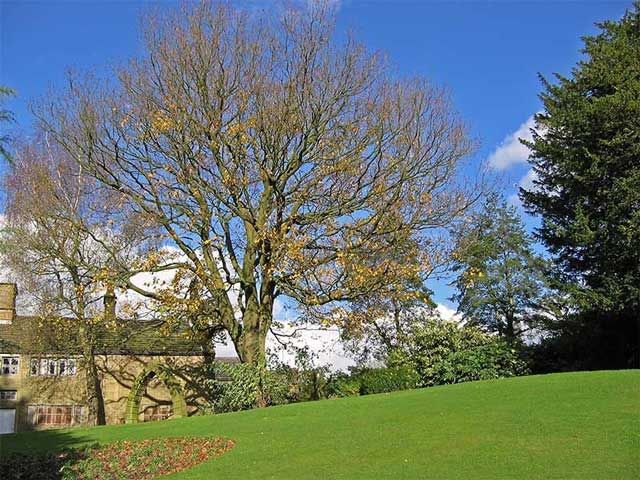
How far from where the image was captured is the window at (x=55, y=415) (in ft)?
113

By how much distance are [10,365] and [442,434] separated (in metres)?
30.0

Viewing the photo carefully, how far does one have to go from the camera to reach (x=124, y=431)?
59.1 ft

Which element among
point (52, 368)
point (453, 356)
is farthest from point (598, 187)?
point (52, 368)

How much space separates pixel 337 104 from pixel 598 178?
13844 mm

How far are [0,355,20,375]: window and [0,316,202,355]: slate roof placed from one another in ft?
1.64

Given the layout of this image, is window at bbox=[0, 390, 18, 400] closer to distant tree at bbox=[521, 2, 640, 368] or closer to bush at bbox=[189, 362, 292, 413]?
bush at bbox=[189, 362, 292, 413]

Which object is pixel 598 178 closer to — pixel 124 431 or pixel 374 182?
pixel 374 182

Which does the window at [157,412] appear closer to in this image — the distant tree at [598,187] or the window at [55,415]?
the window at [55,415]

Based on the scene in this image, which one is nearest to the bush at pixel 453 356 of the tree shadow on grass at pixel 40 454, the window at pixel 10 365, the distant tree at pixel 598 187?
the distant tree at pixel 598 187

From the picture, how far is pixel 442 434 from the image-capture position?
1255 cm

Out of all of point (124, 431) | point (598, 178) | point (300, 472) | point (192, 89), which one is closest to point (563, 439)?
point (300, 472)

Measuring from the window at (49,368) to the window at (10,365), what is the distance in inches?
39.6

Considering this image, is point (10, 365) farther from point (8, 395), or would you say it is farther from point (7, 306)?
point (7, 306)

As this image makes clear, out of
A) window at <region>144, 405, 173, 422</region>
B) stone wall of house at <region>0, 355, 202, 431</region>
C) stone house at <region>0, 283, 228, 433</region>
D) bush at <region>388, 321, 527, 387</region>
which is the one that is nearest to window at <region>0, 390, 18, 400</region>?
stone house at <region>0, 283, 228, 433</region>
